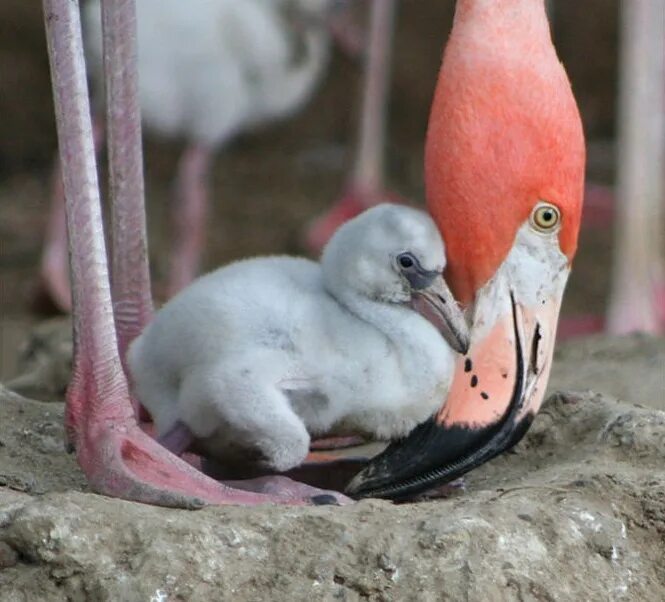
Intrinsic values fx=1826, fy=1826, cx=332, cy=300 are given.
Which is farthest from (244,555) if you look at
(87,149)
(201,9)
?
Answer: (201,9)

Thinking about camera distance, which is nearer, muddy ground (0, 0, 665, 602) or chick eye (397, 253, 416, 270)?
muddy ground (0, 0, 665, 602)

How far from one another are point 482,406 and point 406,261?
0.26 metres

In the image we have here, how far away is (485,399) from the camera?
288cm

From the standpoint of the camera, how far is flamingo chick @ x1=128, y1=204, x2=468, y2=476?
2764 millimetres

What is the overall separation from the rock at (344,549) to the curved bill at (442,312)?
10.9 inches

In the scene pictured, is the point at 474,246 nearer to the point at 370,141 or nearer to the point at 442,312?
the point at 442,312

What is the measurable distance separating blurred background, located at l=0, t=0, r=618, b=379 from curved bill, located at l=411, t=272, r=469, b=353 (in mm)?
4680

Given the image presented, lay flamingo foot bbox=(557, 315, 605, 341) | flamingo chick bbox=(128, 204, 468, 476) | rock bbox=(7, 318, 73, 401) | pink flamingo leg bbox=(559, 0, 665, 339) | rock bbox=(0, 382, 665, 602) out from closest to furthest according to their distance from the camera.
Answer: rock bbox=(0, 382, 665, 602)
flamingo chick bbox=(128, 204, 468, 476)
rock bbox=(7, 318, 73, 401)
pink flamingo leg bbox=(559, 0, 665, 339)
flamingo foot bbox=(557, 315, 605, 341)

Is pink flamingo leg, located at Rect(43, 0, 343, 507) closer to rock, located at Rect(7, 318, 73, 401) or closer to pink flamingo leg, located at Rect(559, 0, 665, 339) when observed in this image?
rock, located at Rect(7, 318, 73, 401)

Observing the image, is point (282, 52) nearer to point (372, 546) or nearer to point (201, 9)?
point (201, 9)

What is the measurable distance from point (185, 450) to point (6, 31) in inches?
216

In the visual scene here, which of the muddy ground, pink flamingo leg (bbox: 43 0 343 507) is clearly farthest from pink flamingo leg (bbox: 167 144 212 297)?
pink flamingo leg (bbox: 43 0 343 507)

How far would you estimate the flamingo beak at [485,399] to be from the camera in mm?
2859

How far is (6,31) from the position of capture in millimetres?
8078
